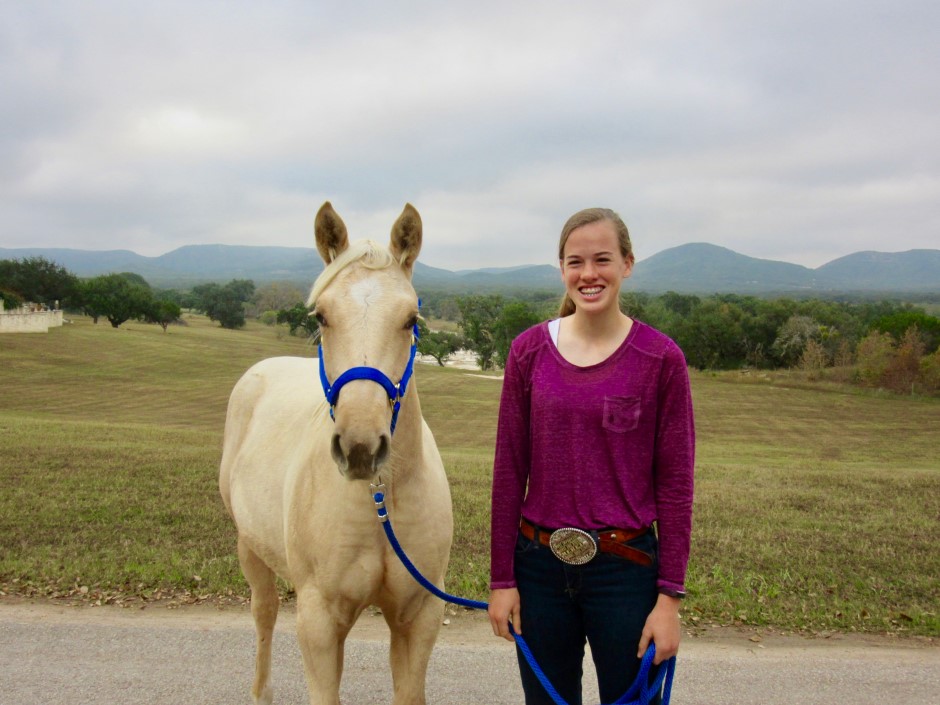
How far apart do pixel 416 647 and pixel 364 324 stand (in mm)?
1606

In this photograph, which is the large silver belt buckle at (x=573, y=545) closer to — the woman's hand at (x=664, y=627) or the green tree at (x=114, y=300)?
the woman's hand at (x=664, y=627)

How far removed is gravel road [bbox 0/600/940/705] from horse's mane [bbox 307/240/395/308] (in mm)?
2787

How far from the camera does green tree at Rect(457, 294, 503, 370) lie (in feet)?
260

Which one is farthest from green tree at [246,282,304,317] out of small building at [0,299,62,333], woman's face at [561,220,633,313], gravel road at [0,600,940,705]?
woman's face at [561,220,633,313]

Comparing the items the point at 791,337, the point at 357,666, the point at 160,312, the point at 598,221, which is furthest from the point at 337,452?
the point at 160,312

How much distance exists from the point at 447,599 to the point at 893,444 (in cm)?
2845

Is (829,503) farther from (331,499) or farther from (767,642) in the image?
(331,499)

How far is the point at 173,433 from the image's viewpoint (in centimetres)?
1697

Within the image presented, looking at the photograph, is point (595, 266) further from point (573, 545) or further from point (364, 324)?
point (573, 545)

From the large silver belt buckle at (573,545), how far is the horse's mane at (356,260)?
1.24 meters

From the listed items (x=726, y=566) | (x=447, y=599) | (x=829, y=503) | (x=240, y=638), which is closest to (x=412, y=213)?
(x=447, y=599)

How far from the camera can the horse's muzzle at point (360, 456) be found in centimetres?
220

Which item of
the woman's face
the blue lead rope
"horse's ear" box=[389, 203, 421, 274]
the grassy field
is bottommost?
the grassy field

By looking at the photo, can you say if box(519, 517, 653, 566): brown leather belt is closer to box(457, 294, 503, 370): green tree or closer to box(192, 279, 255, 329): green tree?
box(457, 294, 503, 370): green tree
